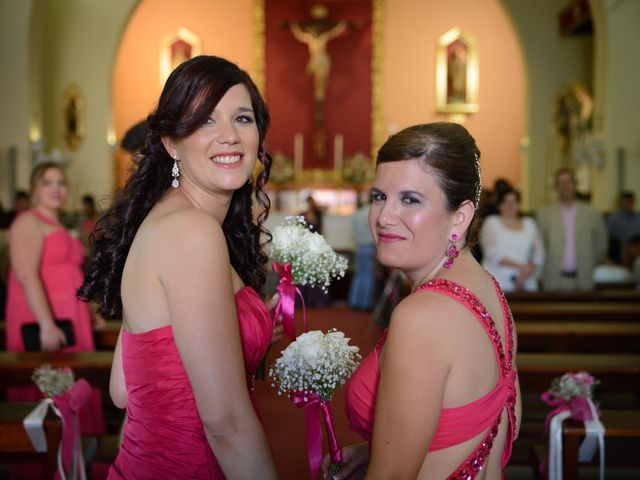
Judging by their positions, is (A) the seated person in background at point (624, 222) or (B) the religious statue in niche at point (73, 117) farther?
(B) the religious statue in niche at point (73, 117)

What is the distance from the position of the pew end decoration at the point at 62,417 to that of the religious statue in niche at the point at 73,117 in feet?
35.6

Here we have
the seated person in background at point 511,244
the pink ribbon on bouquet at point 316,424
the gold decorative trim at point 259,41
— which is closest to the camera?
the pink ribbon on bouquet at point 316,424

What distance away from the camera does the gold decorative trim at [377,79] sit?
15.2 meters

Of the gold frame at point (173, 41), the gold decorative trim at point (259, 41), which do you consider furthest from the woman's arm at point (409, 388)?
the gold frame at point (173, 41)

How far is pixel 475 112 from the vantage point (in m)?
15.3

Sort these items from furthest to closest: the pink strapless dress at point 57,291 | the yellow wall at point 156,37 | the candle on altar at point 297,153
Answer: the yellow wall at point 156,37 → the candle on altar at point 297,153 → the pink strapless dress at point 57,291

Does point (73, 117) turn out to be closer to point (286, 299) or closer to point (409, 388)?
point (286, 299)

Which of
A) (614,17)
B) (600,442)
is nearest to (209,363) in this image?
(600,442)

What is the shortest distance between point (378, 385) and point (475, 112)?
1431 centimetres

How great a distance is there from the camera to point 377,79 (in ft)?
50.3

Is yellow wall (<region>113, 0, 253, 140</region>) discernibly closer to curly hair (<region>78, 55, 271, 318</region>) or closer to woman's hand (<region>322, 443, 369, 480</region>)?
curly hair (<region>78, 55, 271, 318</region>)

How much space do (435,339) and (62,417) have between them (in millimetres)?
2073

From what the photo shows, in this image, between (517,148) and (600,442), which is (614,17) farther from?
(600,442)

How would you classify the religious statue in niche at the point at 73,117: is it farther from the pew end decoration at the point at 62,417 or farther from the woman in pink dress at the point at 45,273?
the pew end decoration at the point at 62,417
